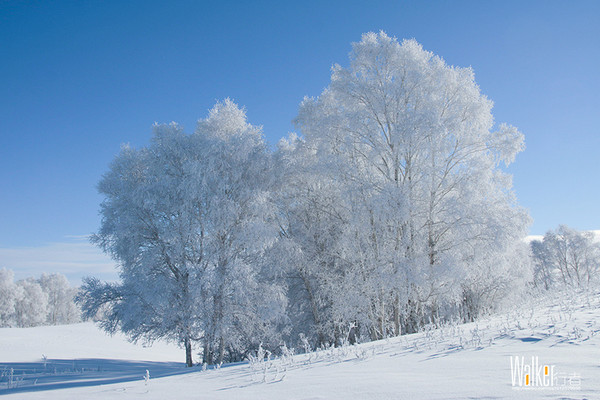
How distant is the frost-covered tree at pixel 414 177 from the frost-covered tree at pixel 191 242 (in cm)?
334

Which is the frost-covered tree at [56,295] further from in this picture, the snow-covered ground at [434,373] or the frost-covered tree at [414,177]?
the snow-covered ground at [434,373]

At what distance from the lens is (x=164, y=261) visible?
1354 cm

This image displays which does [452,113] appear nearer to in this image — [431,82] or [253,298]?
[431,82]

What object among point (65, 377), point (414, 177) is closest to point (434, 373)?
point (414, 177)

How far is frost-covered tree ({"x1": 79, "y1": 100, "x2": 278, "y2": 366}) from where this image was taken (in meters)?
12.3

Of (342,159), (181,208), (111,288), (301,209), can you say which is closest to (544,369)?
(342,159)

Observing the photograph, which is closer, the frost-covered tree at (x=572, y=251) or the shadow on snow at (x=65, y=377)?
the shadow on snow at (x=65, y=377)

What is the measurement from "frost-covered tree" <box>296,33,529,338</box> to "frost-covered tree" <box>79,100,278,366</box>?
334 centimetres

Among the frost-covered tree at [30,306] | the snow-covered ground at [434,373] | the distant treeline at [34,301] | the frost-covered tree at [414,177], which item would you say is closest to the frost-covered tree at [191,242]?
the frost-covered tree at [414,177]

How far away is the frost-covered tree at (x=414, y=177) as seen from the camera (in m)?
10.5

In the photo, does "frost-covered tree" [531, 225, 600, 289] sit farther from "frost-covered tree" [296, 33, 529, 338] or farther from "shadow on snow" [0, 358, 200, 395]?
"shadow on snow" [0, 358, 200, 395]

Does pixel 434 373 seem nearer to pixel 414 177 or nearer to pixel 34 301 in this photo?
pixel 414 177

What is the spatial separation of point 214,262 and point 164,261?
2594 mm

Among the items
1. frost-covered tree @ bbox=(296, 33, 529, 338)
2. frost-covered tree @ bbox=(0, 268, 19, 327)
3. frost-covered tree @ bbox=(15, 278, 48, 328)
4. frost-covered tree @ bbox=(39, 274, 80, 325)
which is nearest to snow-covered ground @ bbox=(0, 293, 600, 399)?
frost-covered tree @ bbox=(296, 33, 529, 338)
